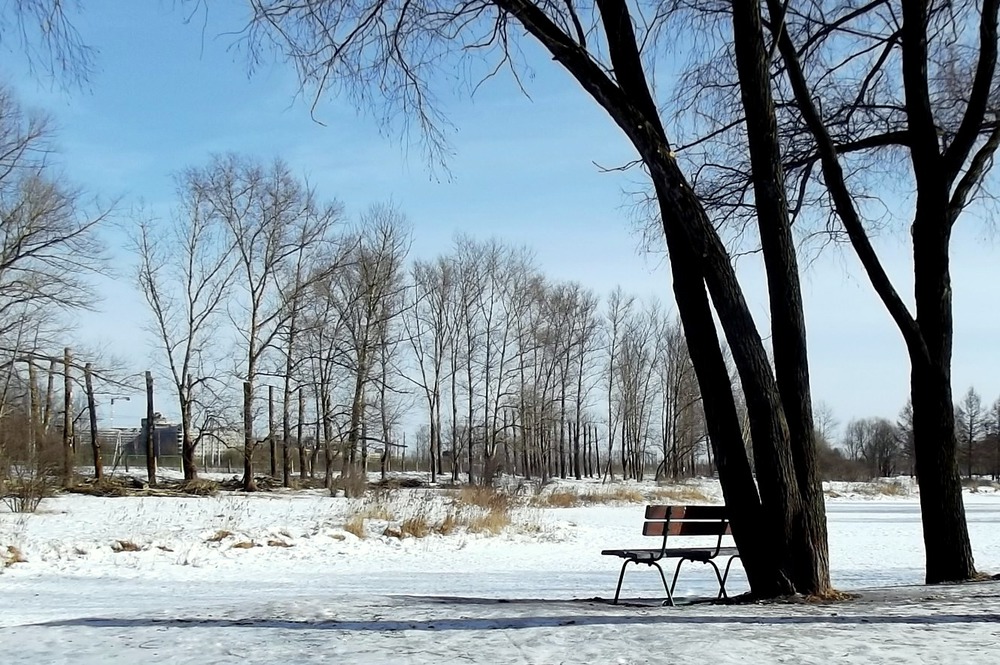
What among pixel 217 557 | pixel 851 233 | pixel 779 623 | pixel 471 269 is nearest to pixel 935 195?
pixel 851 233

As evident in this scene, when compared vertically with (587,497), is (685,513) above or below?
above

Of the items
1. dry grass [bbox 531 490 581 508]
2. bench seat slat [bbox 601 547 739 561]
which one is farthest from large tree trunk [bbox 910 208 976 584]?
dry grass [bbox 531 490 581 508]

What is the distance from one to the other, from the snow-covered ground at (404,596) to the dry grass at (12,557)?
138mm

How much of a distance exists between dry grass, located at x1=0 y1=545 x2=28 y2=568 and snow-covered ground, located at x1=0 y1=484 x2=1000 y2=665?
0.14 metres

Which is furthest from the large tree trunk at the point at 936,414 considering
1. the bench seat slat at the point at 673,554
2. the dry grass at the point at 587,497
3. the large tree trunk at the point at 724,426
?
the dry grass at the point at 587,497

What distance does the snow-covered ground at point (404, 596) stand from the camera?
5164 mm

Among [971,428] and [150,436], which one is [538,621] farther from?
[971,428]

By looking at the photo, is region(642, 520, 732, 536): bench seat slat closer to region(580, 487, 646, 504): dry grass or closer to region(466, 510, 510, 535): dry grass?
region(466, 510, 510, 535): dry grass

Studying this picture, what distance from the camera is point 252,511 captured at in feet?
71.3

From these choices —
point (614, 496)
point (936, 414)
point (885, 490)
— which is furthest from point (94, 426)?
point (885, 490)

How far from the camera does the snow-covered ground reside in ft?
16.9

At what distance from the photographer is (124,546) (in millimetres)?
14758

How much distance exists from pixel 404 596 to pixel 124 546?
309 inches

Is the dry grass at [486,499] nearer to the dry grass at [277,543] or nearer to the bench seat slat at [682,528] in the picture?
the dry grass at [277,543]
